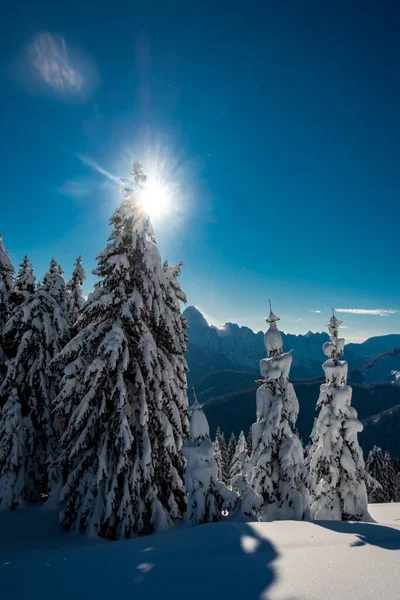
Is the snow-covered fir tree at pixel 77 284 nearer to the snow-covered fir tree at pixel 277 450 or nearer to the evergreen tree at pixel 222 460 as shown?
the snow-covered fir tree at pixel 277 450

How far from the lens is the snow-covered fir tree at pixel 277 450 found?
1237 centimetres

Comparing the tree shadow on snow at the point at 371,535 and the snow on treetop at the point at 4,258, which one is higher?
the snow on treetop at the point at 4,258

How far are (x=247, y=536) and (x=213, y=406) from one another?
19703 centimetres

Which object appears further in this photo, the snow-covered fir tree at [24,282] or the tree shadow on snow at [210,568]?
the snow-covered fir tree at [24,282]

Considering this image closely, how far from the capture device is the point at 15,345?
1753 cm

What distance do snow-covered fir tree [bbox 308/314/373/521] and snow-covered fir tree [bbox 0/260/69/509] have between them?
13.1m

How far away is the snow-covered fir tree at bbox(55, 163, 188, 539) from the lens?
1044 centimetres

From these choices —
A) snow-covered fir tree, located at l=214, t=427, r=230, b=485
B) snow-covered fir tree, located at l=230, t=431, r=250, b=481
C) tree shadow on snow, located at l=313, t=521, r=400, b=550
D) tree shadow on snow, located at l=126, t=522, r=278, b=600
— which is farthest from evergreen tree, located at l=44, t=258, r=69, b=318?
snow-covered fir tree, located at l=214, t=427, r=230, b=485

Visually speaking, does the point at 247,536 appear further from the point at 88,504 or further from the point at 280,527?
the point at 88,504

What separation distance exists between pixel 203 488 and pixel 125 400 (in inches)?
148

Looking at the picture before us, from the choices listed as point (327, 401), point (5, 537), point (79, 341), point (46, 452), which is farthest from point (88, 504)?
point (327, 401)

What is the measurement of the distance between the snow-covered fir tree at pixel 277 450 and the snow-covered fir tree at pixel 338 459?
11.0ft

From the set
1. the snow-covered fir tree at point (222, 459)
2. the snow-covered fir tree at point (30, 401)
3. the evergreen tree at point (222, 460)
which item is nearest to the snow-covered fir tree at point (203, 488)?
the snow-covered fir tree at point (30, 401)

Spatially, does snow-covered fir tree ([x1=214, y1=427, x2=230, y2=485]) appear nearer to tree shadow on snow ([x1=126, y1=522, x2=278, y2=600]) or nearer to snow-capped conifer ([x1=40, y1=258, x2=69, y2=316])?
snow-capped conifer ([x1=40, y1=258, x2=69, y2=316])
